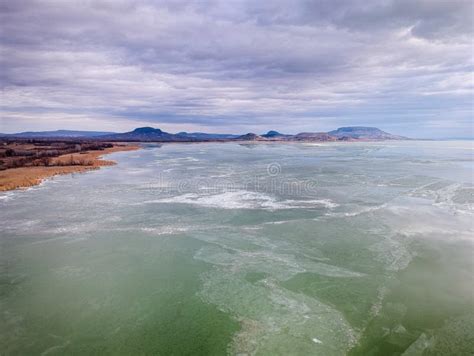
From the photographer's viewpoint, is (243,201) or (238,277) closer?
(238,277)

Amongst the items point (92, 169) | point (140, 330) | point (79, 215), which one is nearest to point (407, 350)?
point (140, 330)

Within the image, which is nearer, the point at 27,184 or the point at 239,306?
the point at 239,306

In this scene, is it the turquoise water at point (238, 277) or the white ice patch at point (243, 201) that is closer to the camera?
the turquoise water at point (238, 277)

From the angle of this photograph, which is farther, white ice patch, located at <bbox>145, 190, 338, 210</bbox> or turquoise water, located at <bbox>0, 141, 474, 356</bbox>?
white ice patch, located at <bbox>145, 190, 338, 210</bbox>

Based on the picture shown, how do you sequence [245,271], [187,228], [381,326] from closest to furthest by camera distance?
[381,326]
[245,271]
[187,228]

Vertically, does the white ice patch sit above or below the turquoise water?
above

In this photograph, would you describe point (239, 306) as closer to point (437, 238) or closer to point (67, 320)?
point (67, 320)

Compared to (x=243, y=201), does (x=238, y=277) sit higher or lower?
lower

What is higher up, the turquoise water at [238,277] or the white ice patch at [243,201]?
the white ice patch at [243,201]
